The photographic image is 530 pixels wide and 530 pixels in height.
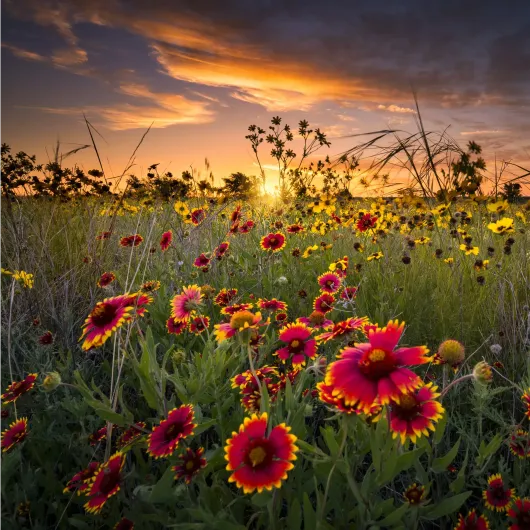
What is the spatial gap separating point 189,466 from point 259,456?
8.2 inches

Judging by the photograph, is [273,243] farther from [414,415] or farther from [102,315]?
[414,415]

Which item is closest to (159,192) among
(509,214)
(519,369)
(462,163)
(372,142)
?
(372,142)

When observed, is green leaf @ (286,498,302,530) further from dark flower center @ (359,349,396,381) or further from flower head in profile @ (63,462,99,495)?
flower head in profile @ (63,462,99,495)

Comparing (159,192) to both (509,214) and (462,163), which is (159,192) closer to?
(462,163)

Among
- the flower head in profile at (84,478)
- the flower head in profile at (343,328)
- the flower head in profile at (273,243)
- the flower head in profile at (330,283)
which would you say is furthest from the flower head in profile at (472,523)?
the flower head in profile at (273,243)


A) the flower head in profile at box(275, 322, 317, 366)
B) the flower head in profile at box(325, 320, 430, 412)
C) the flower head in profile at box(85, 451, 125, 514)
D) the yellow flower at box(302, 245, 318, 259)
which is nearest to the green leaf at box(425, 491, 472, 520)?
the flower head in profile at box(325, 320, 430, 412)

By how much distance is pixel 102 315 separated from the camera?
3.36 feet

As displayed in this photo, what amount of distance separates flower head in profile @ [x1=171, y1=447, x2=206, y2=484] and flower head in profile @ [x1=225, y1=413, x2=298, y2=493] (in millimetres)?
131

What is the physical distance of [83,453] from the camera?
125 cm

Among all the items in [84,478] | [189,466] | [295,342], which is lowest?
[84,478]

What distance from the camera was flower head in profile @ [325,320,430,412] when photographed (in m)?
0.65

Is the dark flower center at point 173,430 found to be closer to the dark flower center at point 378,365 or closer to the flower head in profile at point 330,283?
the dark flower center at point 378,365

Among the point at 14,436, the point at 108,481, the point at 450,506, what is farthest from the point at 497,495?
the point at 14,436

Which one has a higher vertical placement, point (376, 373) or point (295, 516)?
point (376, 373)
